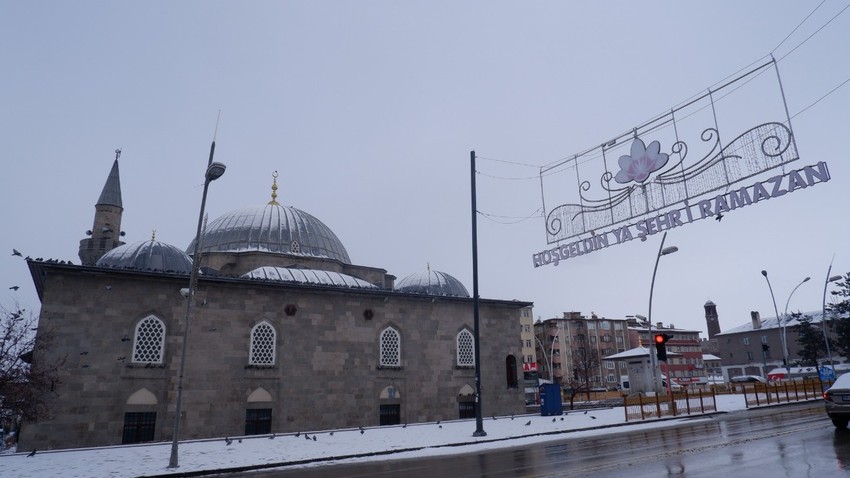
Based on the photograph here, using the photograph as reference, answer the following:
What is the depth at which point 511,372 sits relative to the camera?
96.9 ft

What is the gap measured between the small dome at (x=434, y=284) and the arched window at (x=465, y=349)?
20.5ft

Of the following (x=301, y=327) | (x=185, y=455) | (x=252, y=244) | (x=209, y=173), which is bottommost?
(x=185, y=455)

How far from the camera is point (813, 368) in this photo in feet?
195

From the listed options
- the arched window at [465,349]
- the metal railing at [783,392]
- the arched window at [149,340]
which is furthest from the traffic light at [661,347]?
the arched window at [149,340]

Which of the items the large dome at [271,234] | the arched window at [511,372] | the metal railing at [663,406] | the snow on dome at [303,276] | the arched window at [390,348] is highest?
the large dome at [271,234]

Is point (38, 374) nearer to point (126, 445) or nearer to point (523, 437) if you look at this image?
point (126, 445)

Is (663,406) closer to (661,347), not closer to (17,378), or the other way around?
(661,347)

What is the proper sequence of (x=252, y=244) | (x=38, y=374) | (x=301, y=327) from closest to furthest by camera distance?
1. (x=38, y=374)
2. (x=301, y=327)
3. (x=252, y=244)

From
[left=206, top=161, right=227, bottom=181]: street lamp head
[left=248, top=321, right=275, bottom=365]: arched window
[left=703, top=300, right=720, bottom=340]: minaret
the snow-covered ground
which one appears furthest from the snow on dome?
[left=703, top=300, right=720, bottom=340]: minaret

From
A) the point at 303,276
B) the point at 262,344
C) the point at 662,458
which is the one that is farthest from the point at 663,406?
the point at 303,276

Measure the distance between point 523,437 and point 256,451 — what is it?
29.2 ft

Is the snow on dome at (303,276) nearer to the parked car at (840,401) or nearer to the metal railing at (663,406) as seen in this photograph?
the metal railing at (663,406)

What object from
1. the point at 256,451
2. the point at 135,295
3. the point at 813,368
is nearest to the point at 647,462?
the point at 256,451

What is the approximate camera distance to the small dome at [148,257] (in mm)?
25438
